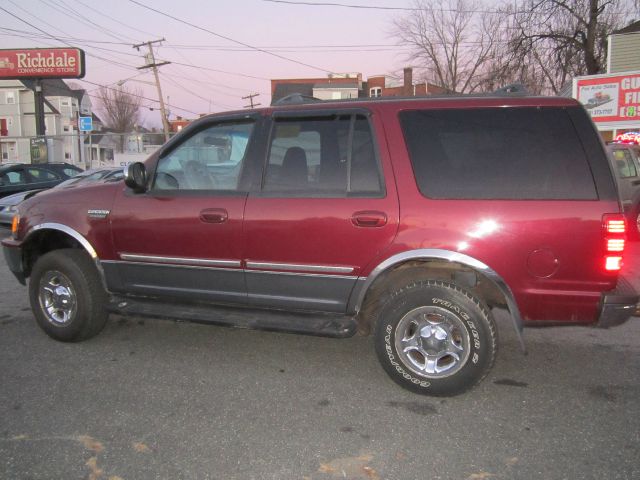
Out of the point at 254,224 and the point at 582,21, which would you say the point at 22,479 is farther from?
the point at 582,21

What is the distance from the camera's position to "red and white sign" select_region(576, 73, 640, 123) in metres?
17.3

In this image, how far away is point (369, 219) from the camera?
3414mm

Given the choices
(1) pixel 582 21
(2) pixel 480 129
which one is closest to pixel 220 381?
(2) pixel 480 129

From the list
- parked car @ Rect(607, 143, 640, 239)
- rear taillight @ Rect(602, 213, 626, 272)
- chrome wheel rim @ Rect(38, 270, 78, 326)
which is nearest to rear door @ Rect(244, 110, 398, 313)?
rear taillight @ Rect(602, 213, 626, 272)

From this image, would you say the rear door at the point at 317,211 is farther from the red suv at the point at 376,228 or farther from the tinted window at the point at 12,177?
the tinted window at the point at 12,177

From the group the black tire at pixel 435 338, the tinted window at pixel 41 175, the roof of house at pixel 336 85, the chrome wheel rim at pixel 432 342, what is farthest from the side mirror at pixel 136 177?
the roof of house at pixel 336 85

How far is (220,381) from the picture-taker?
12.2 feet

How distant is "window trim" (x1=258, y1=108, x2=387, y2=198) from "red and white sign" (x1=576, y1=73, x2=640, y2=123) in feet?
53.8

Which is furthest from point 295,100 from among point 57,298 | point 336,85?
point 336,85

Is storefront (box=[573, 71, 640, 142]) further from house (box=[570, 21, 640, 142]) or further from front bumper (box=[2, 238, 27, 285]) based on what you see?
front bumper (box=[2, 238, 27, 285])

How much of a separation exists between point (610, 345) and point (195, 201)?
360cm

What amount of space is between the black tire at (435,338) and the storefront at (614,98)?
54.2 feet

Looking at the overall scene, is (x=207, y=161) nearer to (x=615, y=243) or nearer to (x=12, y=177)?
(x=615, y=243)

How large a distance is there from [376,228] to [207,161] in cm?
148
